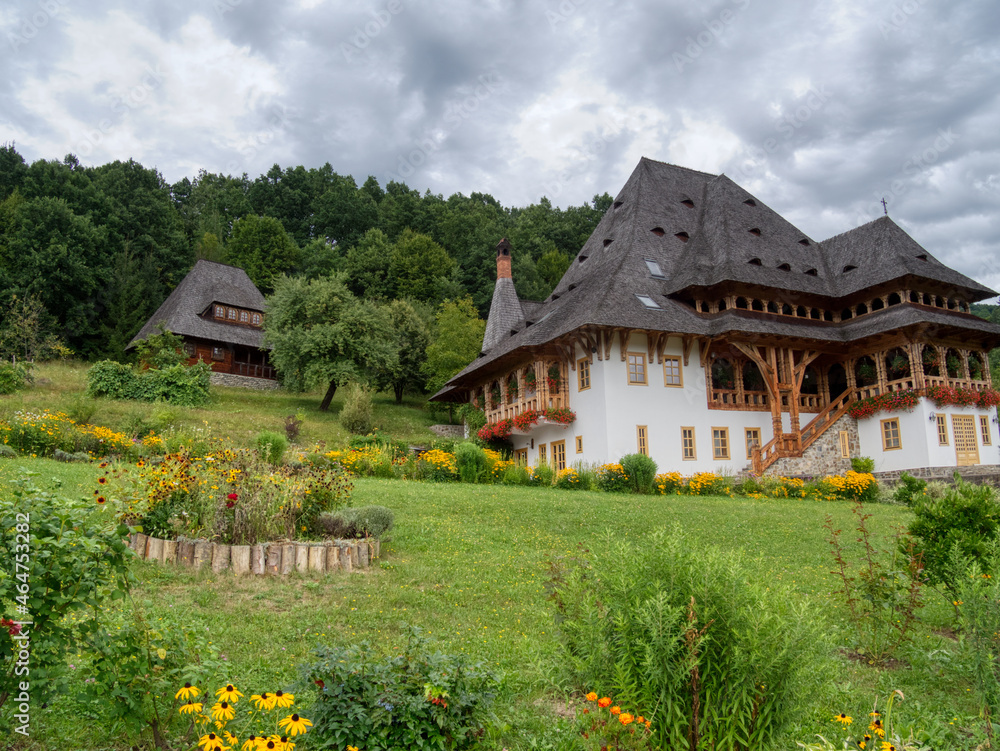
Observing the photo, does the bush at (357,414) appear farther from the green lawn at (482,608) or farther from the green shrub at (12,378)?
the green lawn at (482,608)

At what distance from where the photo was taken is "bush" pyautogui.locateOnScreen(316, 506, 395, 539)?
8.66 meters

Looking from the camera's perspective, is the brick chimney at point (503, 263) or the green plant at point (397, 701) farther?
the brick chimney at point (503, 263)

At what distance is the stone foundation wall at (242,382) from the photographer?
126 ft

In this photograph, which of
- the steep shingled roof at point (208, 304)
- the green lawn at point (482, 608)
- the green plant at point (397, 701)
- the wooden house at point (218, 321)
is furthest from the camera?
the wooden house at point (218, 321)

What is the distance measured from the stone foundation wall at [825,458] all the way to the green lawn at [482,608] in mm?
11442

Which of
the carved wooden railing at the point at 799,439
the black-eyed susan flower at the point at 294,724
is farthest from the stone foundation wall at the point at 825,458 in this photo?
the black-eyed susan flower at the point at 294,724

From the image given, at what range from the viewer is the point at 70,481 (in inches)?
432

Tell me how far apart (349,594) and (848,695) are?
14.6 feet

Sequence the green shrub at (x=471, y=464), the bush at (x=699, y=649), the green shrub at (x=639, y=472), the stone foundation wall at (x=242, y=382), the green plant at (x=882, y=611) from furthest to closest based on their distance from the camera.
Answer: the stone foundation wall at (x=242, y=382), the green shrub at (x=639, y=472), the green shrub at (x=471, y=464), the green plant at (x=882, y=611), the bush at (x=699, y=649)

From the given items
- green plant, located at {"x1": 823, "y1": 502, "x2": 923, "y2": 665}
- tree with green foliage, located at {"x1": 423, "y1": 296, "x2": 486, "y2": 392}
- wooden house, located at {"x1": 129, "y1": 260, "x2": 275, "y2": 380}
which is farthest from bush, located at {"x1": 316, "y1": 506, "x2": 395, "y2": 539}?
wooden house, located at {"x1": 129, "y1": 260, "x2": 275, "y2": 380}

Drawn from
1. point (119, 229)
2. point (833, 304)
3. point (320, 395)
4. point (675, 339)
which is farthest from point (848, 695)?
point (119, 229)

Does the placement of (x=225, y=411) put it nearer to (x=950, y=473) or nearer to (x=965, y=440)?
(x=950, y=473)

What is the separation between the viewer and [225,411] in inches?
1098

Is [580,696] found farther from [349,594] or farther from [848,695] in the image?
[349,594]
